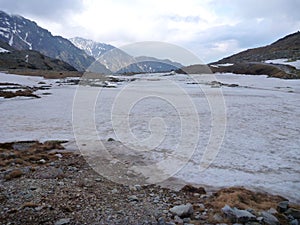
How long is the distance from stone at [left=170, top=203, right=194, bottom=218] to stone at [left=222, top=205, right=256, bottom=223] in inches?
32.3

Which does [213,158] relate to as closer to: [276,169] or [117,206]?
[276,169]

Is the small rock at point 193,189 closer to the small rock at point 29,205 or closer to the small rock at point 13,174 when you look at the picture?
the small rock at point 29,205

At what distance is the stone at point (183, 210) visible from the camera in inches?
254

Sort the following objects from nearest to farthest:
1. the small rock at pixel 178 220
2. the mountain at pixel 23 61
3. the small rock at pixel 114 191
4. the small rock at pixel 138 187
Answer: the small rock at pixel 178 220
the small rock at pixel 114 191
the small rock at pixel 138 187
the mountain at pixel 23 61

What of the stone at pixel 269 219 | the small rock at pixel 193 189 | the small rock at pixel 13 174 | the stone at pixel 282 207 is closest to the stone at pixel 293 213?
the stone at pixel 282 207

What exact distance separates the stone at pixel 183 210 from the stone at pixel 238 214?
32.3 inches

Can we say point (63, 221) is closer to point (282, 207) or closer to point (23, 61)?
point (282, 207)

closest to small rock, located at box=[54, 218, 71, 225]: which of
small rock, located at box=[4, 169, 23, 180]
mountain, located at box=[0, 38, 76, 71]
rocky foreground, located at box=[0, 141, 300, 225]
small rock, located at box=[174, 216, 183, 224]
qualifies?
rocky foreground, located at box=[0, 141, 300, 225]

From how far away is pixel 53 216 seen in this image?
6.21 m

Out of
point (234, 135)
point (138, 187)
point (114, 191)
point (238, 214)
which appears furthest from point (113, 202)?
point (234, 135)

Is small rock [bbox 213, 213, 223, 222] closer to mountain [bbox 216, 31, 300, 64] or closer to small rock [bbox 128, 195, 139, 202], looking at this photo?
small rock [bbox 128, 195, 139, 202]

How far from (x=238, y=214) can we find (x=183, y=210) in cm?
132

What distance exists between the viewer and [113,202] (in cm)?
714

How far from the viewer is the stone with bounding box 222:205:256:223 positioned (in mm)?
6039
